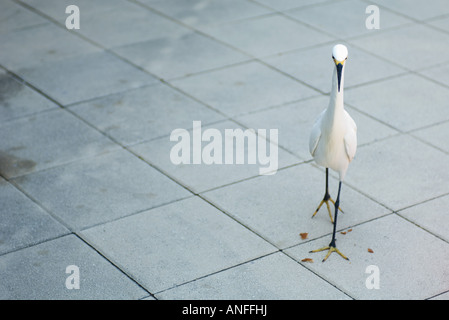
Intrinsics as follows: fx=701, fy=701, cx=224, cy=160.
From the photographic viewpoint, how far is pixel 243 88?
29.4ft

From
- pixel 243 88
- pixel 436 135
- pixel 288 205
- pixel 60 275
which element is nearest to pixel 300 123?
pixel 243 88

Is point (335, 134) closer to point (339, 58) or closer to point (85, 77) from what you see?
point (339, 58)

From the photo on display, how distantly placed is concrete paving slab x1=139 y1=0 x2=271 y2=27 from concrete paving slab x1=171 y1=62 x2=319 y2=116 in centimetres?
177

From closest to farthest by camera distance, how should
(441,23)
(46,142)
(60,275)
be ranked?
(60,275)
(46,142)
(441,23)

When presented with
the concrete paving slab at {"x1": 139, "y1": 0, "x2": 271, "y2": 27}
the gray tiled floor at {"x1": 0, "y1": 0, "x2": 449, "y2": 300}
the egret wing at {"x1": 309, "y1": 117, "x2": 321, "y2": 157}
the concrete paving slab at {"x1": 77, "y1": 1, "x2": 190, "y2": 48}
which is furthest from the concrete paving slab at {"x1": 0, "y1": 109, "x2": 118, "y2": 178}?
the concrete paving slab at {"x1": 139, "y1": 0, "x2": 271, "y2": 27}

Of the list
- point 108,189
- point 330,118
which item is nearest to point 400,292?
point 330,118

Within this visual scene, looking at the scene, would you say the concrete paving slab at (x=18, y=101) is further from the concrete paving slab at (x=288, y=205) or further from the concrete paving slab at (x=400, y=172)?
the concrete paving slab at (x=400, y=172)

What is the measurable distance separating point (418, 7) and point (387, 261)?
663cm

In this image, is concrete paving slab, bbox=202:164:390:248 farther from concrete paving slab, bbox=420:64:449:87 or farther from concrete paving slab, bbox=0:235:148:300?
concrete paving slab, bbox=420:64:449:87

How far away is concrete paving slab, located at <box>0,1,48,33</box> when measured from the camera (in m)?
10.8

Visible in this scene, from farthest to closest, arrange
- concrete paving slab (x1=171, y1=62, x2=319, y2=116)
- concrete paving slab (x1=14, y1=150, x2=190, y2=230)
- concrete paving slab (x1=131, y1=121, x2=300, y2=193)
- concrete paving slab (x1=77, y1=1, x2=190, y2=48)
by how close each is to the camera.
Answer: concrete paving slab (x1=77, y1=1, x2=190, y2=48), concrete paving slab (x1=171, y1=62, x2=319, y2=116), concrete paving slab (x1=131, y1=121, x2=300, y2=193), concrete paving slab (x1=14, y1=150, x2=190, y2=230)

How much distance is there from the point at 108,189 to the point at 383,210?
8.82ft

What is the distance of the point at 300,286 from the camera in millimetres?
5668
